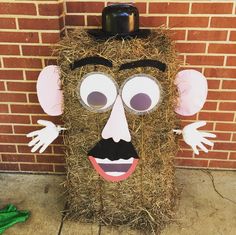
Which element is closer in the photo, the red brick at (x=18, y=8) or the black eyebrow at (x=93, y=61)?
the black eyebrow at (x=93, y=61)

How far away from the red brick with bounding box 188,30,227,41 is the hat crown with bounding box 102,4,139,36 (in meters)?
0.59

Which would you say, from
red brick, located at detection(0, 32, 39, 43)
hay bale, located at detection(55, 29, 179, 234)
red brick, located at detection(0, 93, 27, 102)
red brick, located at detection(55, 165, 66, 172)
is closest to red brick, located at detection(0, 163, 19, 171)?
red brick, located at detection(55, 165, 66, 172)

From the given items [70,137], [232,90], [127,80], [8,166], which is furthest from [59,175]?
[232,90]

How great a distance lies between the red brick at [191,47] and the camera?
2723 mm

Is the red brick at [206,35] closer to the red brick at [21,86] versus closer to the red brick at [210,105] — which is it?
the red brick at [210,105]

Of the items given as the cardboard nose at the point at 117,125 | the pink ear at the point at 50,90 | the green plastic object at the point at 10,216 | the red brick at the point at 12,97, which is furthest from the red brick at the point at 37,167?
the cardboard nose at the point at 117,125

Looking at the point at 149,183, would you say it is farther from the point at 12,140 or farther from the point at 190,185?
the point at 12,140

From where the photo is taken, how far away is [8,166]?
312 centimetres

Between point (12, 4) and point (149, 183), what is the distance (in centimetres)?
149

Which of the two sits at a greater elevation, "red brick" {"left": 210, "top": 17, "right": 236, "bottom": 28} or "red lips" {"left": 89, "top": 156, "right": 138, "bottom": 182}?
"red brick" {"left": 210, "top": 17, "right": 236, "bottom": 28}

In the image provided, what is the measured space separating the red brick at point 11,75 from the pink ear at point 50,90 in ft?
1.31

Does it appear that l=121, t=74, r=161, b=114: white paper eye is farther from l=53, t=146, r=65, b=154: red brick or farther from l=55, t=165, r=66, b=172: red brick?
l=55, t=165, r=66, b=172: red brick

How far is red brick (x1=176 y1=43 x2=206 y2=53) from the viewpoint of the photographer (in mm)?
2723

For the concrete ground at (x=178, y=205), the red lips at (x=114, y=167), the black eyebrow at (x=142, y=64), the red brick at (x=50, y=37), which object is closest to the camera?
the black eyebrow at (x=142, y=64)
